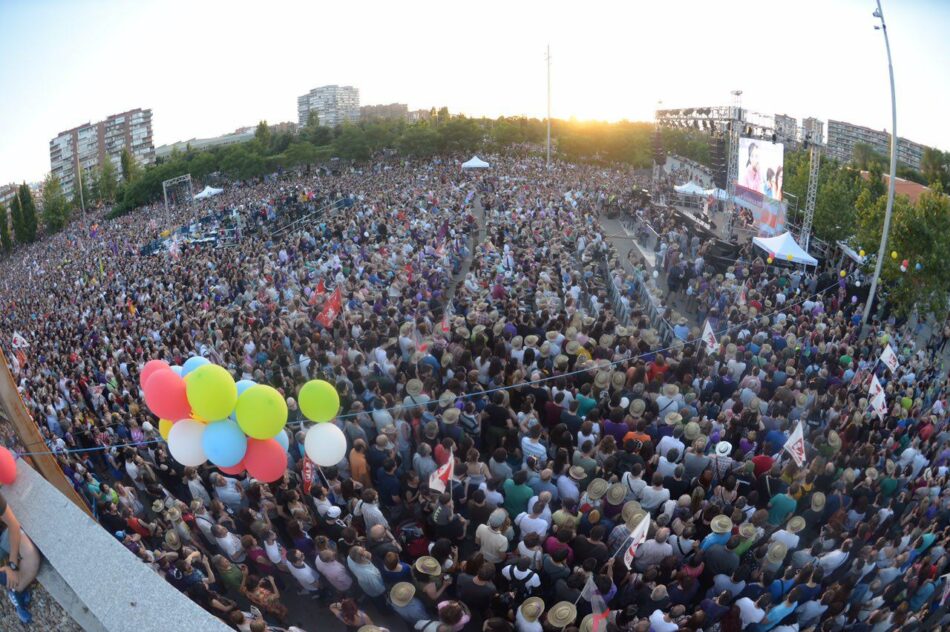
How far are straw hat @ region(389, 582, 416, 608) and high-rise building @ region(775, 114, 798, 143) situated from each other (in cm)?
2126

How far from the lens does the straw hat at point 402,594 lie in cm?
469

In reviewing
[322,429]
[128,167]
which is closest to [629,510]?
[322,429]

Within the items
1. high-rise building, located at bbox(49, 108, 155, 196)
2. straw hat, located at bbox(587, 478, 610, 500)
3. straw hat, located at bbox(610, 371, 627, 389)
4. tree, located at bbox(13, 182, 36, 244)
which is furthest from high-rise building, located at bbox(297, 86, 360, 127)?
straw hat, located at bbox(587, 478, 610, 500)

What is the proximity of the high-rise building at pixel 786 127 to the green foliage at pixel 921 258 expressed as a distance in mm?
4570

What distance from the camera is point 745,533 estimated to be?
5281mm

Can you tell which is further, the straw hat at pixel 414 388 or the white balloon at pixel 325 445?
the straw hat at pixel 414 388

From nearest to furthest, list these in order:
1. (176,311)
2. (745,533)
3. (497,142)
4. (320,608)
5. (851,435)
A: (745,533)
(320,608)
(851,435)
(176,311)
(497,142)

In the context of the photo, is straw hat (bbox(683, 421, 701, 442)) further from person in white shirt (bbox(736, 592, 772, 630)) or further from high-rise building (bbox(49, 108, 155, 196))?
high-rise building (bbox(49, 108, 155, 196))

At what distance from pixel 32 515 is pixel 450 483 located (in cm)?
339

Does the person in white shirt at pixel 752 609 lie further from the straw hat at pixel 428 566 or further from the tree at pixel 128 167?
the tree at pixel 128 167

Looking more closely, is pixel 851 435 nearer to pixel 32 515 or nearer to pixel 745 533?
pixel 745 533

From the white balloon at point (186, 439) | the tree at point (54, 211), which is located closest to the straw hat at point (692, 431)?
the white balloon at point (186, 439)

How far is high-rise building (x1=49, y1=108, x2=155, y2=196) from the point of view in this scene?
131 meters

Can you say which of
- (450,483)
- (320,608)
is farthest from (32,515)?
(450,483)
